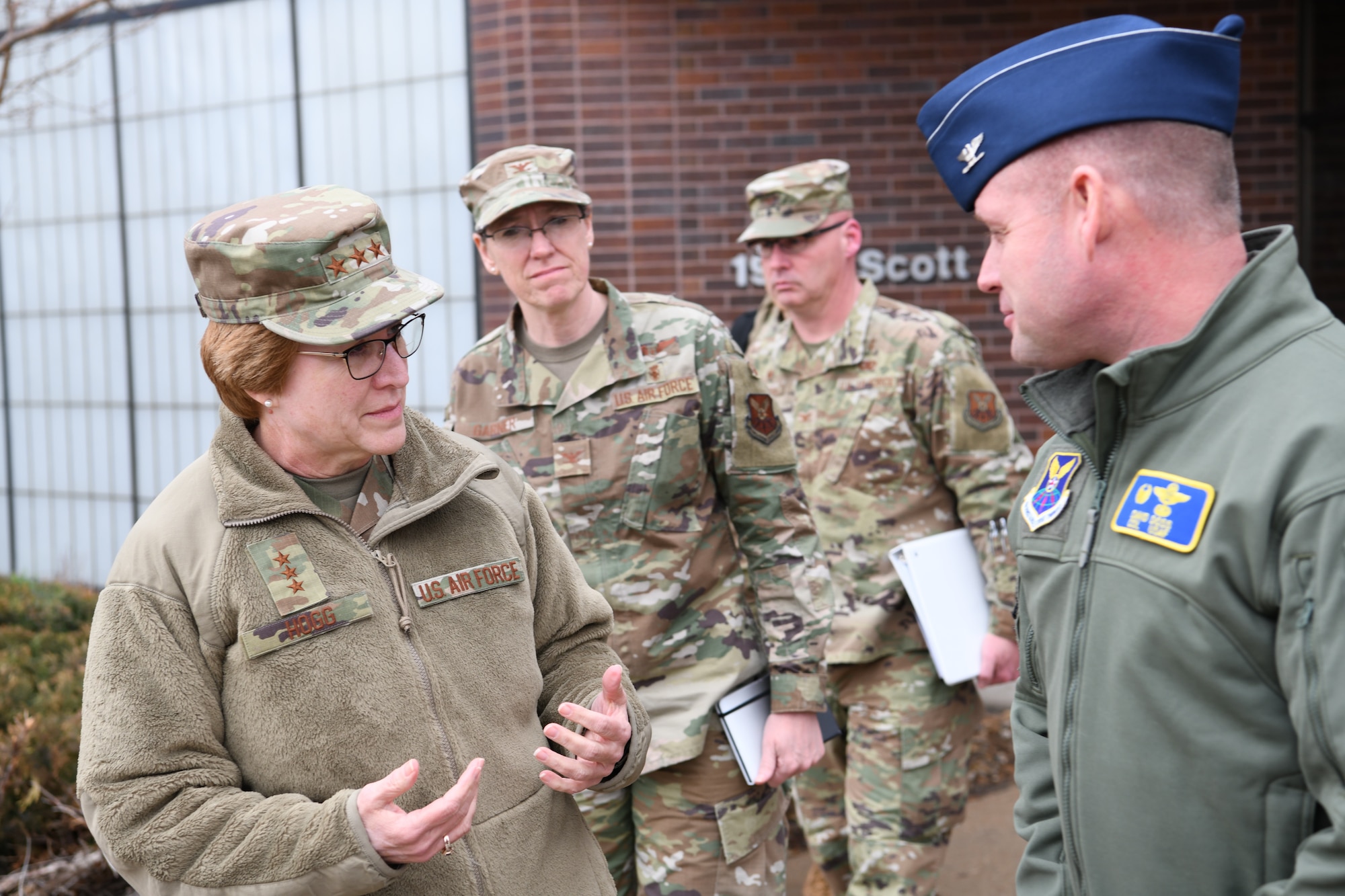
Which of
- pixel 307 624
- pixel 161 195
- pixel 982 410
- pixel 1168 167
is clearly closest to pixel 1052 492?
pixel 1168 167

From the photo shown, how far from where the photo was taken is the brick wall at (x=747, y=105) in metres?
6.64

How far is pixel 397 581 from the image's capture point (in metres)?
1.84

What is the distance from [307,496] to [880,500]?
7.66 feet

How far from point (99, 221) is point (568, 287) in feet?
23.5

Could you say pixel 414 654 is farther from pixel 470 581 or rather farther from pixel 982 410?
pixel 982 410

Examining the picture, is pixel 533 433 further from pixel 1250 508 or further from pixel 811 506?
pixel 1250 508

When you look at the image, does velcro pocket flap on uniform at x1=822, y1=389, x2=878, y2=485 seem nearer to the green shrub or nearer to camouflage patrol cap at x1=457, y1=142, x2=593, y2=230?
camouflage patrol cap at x1=457, y1=142, x2=593, y2=230

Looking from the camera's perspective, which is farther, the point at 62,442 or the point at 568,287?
the point at 62,442

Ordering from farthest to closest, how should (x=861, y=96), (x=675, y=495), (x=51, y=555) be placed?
(x=51, y=555) → (x=861, y=96) → (x=675, y=495)

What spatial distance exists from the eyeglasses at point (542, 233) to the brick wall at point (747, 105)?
150 inches

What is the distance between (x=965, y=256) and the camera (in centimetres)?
696

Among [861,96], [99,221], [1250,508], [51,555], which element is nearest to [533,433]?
[1250,508]

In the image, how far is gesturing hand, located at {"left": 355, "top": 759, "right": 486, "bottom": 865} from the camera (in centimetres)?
162

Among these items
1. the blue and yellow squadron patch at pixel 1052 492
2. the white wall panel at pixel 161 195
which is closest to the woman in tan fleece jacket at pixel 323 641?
the blue and yellow squadron patch at pixel 1052 492
